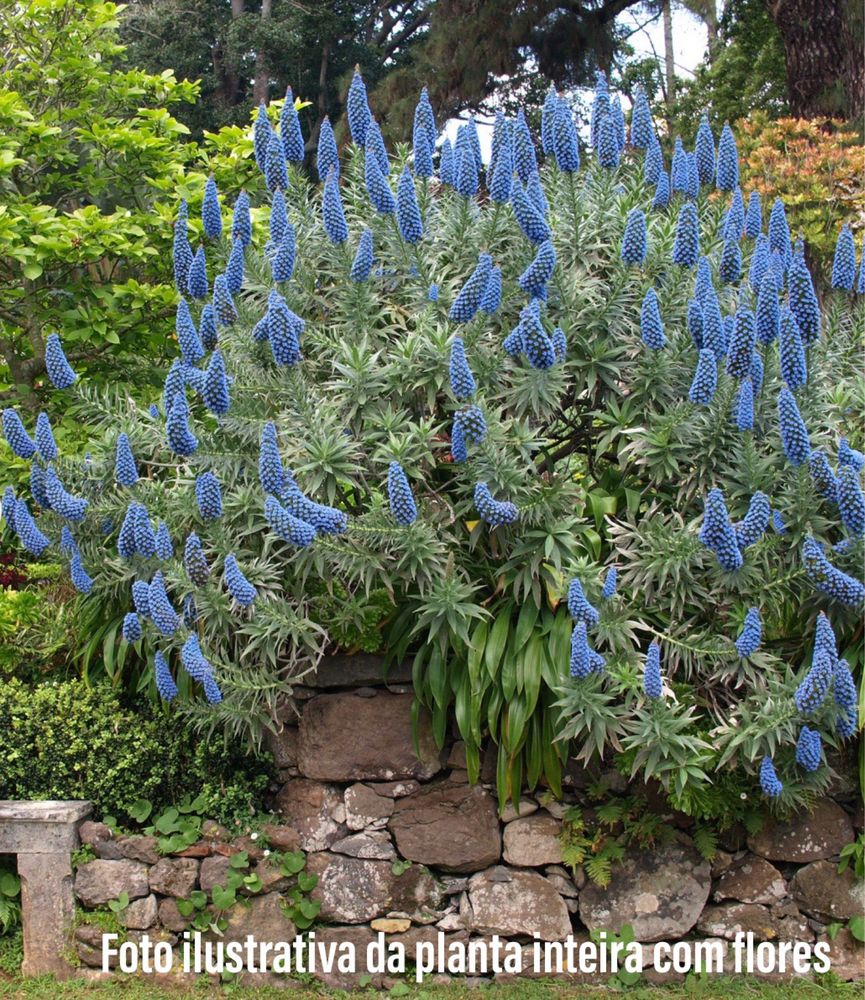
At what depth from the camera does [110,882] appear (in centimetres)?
468

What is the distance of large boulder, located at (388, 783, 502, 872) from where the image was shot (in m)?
4.63

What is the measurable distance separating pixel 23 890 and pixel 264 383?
247 centimetres

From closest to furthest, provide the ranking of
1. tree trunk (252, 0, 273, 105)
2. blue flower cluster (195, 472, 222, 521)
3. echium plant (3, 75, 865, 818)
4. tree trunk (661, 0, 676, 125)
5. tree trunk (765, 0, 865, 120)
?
1. echium plant (3, 75, 865, 818)
2. blue flower cluster (195, 472, 222, 521)
3. tree trunk (765, 0, 865, 120)
4. tree trunk (661, 0, 676, 125)
5. tree trunk (252, 0, 273, 105)

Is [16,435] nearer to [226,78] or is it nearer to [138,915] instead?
[138,915]

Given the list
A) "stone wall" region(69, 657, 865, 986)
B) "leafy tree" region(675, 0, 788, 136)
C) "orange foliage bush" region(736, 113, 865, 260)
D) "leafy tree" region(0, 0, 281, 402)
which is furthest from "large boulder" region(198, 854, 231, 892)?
"leafy tree" region(675, 0, 788, 136)

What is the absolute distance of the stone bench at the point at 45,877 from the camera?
15.5ft

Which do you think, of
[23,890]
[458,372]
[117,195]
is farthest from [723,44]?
[23,890]

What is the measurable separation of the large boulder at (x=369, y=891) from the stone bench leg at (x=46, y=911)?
109cm

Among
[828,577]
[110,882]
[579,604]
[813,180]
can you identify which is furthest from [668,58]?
[110,882]

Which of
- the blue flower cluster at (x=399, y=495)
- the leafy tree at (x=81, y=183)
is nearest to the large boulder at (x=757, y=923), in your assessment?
the blue flower cluster at (x=399, y=495)

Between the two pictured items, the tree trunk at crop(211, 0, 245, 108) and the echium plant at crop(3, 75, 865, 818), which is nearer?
the echium plant at crop(3, 75, 865, 818)

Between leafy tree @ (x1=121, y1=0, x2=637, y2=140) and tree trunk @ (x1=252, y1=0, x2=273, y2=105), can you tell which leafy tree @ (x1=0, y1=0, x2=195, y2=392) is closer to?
leafy tree @ (x1=121, y1=0, x2=637, y2=140)


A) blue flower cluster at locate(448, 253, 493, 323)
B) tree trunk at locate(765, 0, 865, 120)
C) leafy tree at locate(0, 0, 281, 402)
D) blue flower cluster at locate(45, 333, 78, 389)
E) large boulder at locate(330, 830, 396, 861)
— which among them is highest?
tree trunk at locate(765, 0, 865, 120)

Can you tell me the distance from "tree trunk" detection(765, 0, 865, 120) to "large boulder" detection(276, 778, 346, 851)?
9.14 metres
